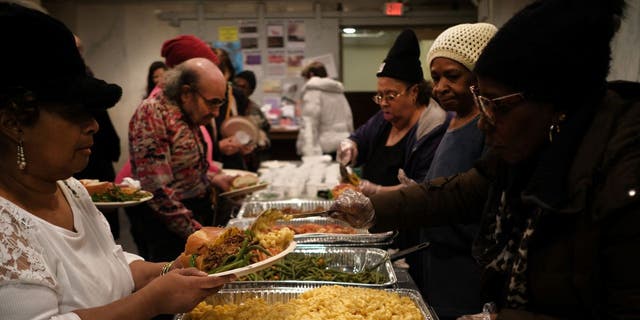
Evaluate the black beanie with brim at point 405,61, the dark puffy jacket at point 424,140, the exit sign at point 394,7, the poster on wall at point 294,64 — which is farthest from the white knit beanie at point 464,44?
the poster on wall at point 294,64

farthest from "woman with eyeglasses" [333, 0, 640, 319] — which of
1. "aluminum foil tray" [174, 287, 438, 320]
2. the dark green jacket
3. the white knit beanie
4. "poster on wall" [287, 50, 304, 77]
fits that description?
"poster on wall" [287, 50, 304, 77]

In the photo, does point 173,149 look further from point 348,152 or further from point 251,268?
point 251,268

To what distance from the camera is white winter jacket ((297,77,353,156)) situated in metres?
7.03

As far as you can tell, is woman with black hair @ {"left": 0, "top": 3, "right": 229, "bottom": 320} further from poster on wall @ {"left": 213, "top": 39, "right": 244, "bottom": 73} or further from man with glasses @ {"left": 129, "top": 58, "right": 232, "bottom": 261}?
poster on wall @ {"left": 213, "top": 39, "right": 244, "bottom": 73}

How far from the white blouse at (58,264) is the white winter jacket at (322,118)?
5.10 m

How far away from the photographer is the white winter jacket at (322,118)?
7.03 metres

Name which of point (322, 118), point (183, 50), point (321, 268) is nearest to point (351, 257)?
point (321, 268)

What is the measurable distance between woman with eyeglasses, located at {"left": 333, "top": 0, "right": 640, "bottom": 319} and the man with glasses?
7.17 ft

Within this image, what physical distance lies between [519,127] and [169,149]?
2.36 m

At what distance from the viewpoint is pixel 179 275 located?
1.66m

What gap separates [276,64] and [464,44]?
24.2ft

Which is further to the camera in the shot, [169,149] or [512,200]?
[169,149]

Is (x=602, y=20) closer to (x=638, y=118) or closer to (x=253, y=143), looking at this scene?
(x=638, y=118)

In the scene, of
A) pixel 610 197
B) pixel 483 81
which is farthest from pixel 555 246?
pixel 483 81
